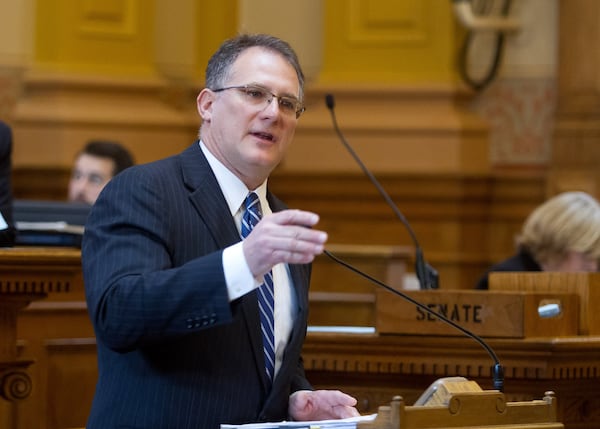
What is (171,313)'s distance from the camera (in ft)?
7.92

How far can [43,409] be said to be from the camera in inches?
167

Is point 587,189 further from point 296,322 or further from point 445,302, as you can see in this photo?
point 296,322

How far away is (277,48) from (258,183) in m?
0.29

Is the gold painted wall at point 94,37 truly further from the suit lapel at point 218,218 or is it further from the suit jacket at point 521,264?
the suit lapel at point 218,218

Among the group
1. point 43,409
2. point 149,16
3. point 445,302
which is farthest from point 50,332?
point 149,16

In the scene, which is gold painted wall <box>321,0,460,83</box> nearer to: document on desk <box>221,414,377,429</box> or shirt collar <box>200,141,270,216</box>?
shirt collar <box>200,141,270,216</box>

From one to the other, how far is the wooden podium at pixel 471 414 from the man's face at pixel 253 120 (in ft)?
2.13

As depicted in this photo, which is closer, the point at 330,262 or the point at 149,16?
the point at 330,262

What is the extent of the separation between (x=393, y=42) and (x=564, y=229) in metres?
2.15

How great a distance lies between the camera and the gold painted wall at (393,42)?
6.88 metres

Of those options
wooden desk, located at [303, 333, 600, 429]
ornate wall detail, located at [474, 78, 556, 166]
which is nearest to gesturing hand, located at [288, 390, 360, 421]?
wooden desk, located at [303, 333, 600, 429]

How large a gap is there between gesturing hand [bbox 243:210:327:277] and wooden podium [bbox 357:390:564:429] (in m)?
0.32

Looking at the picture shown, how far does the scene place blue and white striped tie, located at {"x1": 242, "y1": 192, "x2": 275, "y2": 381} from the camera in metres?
2.71

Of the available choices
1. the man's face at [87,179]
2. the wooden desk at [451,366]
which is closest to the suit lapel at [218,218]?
the wooden desk at [451,366]
